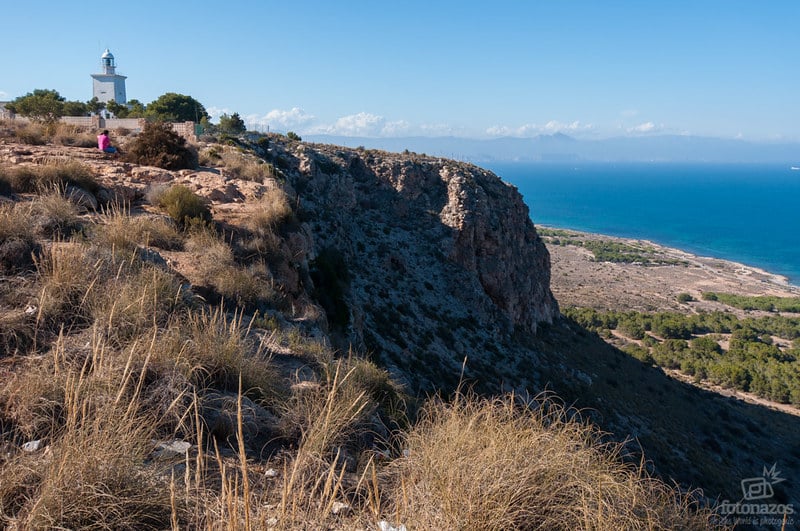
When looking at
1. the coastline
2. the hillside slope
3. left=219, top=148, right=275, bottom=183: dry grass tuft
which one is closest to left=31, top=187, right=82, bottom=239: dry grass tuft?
the hillside slope

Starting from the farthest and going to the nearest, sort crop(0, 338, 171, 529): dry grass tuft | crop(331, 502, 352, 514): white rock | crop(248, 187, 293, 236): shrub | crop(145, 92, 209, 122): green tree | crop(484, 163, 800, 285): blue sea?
crop(484, 163, 800, 285): blue sea < crop(145, 92, 209, 122): green tree < crop(248, 187, 293, 236): shrub < crop(331, 502, 352, 514): white rock < crop(0, 338, 171, 529): dry grass tuft

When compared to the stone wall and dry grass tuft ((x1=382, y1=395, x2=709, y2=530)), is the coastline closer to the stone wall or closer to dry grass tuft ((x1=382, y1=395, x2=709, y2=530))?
the stone wall

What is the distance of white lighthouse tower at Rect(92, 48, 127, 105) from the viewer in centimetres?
5219

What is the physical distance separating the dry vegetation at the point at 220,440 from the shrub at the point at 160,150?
729 cm

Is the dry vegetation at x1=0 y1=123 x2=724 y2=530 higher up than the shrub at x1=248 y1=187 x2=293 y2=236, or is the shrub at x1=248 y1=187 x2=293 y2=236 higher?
the shrub at x1=248 y1=187 x2=293 y2=236

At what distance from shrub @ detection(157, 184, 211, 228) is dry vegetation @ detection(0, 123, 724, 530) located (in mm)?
2541

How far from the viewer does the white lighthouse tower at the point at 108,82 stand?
52.2 m

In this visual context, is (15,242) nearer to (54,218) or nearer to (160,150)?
(54,218)

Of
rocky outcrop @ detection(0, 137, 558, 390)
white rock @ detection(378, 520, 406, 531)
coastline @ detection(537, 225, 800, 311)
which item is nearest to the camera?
white rock @ detection(378, 520, 406, 531)

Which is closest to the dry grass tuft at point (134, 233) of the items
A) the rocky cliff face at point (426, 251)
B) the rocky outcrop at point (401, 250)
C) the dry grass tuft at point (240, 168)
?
the rocky outcrop at point (401, 250)

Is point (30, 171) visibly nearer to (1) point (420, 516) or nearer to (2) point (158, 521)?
(2) point (158, 521)

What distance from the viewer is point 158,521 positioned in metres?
2.43

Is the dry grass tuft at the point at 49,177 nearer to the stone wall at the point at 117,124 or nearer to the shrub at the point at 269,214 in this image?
the shrub at the point at 269,214

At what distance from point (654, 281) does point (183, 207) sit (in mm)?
78375
